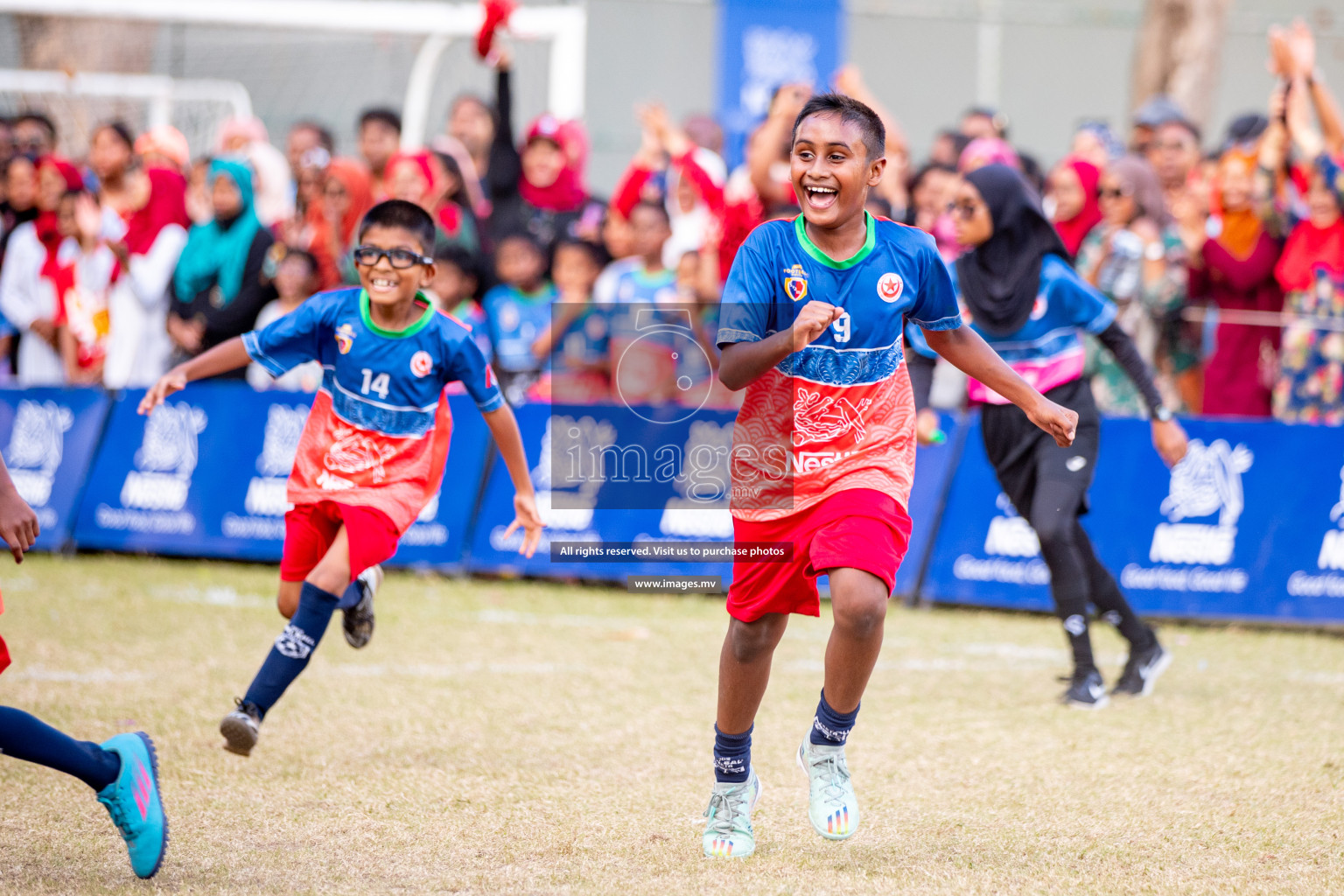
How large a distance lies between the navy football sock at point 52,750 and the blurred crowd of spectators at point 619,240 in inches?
191

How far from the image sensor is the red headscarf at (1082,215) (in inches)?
363

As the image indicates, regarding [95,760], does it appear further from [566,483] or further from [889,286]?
[566,483]

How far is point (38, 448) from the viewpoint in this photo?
978 centimetres

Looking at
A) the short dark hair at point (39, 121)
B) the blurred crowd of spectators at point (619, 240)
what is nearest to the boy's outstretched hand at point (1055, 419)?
the blurred crowd of spectators at point (619, 240)

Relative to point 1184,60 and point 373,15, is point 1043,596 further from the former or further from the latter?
point 373,15

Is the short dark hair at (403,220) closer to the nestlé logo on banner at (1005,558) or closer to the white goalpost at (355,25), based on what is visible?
the nestlé logo on banner at (1005,558)

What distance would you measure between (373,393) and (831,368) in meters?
1.88

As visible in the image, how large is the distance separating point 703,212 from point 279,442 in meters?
3.19

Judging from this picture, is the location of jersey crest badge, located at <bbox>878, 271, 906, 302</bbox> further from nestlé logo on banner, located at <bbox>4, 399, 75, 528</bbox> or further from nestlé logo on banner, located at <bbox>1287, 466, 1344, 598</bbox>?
nestlé logo on banner, located at <bbox>4, 399, 75, 528</bbox>

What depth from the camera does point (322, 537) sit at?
527cm

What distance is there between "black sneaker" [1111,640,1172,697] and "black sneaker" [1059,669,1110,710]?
25cm

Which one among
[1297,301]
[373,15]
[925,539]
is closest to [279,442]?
[925,539]

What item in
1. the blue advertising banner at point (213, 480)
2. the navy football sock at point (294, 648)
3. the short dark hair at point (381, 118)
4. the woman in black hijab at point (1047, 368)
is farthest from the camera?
the short dark hair at point (381, 118)

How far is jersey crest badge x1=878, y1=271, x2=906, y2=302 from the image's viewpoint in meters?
3.95
